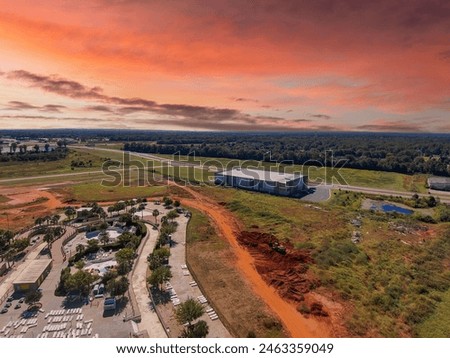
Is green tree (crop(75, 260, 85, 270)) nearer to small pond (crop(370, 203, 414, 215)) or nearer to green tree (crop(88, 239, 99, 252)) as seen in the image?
green tree (crop(88, 239, 99, 252))

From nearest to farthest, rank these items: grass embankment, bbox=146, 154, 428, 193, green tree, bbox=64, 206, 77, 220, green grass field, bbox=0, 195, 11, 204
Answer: green tree, bbox=64, 206, 77, 220 < green grass field, bbox=0, 195, 11, 204 < grass embankment, bbox=146, 154, 428, 193

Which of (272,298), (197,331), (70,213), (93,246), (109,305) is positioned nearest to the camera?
(197,331)

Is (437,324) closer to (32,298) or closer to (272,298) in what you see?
(272,298)

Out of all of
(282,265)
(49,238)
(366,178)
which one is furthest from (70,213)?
(366,178)

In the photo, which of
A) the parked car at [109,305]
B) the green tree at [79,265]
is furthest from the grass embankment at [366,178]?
the parked car at [109,305]

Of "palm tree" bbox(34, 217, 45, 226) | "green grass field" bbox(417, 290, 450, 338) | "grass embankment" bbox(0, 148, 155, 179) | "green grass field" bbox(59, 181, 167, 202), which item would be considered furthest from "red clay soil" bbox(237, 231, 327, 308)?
"grass embankment" bbox(0, 148, 155, 179)
